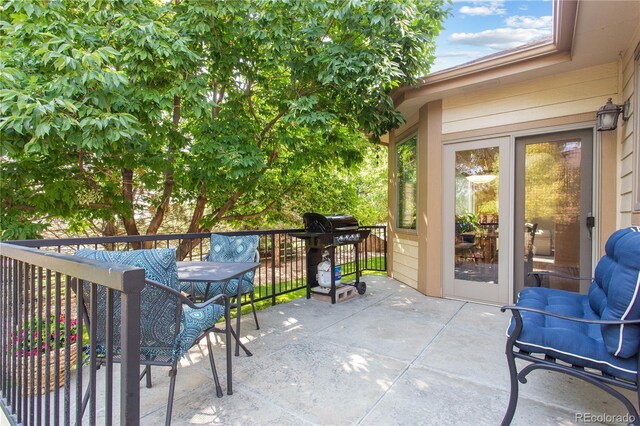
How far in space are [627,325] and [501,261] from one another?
8.42 ft

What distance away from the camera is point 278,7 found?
3.73 meters

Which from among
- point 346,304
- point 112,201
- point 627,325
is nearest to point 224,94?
point 112,201

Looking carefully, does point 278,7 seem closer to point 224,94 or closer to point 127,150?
point 224,94

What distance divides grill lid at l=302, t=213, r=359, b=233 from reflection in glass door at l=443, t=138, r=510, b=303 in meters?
1.34

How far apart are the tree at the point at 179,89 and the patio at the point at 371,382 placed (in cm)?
236

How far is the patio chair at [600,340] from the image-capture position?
5.25ft

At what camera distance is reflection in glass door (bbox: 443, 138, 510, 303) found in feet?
13.3

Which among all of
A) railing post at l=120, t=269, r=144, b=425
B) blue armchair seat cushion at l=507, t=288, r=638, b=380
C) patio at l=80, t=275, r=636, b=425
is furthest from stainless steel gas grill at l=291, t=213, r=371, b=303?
railing post at l=120, t=269, r=144, b=425

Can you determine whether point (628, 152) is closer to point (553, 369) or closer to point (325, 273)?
point (553, 369)

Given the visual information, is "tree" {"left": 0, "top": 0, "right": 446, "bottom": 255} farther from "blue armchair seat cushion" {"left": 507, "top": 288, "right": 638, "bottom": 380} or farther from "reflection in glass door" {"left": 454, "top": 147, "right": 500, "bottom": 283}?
"blue armchair seat cushion" {"left": 507, "top": 288, "right": 638, "bottom": 380}

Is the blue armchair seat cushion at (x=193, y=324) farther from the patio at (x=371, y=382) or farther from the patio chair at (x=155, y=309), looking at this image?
A: the patio at (x=371, y=382)

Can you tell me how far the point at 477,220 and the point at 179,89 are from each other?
3994 millimetres

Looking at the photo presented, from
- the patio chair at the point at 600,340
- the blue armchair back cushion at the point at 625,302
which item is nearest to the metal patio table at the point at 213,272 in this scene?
the patio chair at the point at 600,340

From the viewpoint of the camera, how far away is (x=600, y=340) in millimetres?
1787
